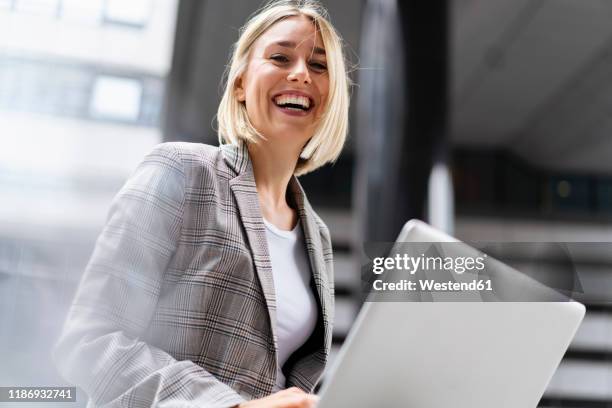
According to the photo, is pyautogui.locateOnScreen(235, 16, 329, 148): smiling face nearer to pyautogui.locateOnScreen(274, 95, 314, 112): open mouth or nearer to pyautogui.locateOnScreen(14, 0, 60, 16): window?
pyautogui.locateOnScreen(274, 95, 314, 112): open mouth

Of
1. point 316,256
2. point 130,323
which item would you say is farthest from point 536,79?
point 130,323

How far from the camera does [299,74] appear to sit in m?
0.98

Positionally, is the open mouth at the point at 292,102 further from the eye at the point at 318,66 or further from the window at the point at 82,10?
the window at the point at 82,10

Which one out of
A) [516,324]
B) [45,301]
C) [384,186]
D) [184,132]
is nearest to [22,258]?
[45,301]

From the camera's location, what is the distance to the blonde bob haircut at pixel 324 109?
3.26 feet

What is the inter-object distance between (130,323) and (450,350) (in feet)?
1.25

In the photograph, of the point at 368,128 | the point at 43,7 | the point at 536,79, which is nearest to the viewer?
the point at 43,7

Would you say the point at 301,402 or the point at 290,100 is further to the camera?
the point at 290,100

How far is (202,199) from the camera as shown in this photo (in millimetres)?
849

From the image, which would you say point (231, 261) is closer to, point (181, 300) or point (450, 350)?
point (181, 300)

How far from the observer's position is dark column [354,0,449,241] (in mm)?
2354

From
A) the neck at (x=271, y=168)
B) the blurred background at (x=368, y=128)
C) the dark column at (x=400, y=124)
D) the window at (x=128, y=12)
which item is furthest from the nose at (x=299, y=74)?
the dark column at (x=400, y=124)

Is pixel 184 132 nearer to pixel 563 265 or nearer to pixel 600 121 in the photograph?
pixel 563 265

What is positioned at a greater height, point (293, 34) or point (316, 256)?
point (293, 34)
